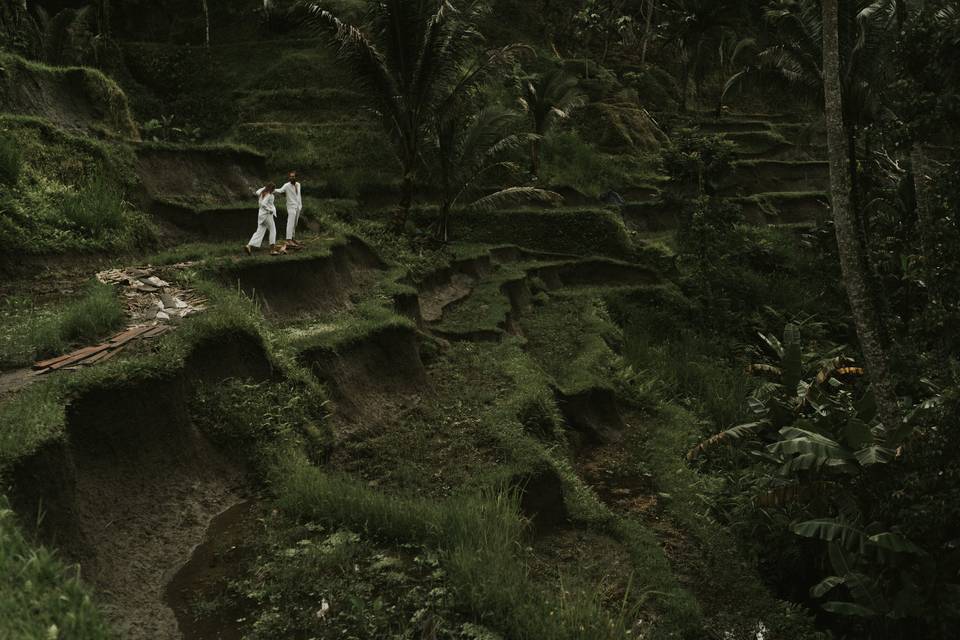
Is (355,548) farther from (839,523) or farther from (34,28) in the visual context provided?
(34,28)

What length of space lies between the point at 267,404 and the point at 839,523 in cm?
612

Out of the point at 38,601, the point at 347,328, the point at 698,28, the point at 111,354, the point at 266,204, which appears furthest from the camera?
the point at 698,28

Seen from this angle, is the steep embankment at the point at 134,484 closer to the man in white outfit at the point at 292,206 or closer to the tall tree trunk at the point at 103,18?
the man in white outfit at the point at 292,206

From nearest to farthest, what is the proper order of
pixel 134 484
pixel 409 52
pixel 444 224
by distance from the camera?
pixel 134 484
pixel 409 52
pixel 444 224

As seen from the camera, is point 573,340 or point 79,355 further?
point 573,340

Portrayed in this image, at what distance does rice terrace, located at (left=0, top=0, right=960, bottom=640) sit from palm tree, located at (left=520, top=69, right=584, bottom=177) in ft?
16.2

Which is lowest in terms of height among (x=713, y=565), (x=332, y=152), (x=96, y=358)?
(x=713, y=565)

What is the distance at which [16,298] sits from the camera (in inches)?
334

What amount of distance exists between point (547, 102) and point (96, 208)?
17.0 meters

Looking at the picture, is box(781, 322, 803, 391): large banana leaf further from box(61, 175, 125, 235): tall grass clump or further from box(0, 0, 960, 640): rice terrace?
box(61, 175, 125, 235): tall grass clump

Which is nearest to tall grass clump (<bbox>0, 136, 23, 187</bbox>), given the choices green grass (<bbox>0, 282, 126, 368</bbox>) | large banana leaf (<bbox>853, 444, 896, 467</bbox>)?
green grass (<bbox>0, 282, 126, 368</bbox>)

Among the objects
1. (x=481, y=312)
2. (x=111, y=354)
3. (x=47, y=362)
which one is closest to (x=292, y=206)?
(x=481, y=312)

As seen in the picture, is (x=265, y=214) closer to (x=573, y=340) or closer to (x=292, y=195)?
(x=292, y=195)

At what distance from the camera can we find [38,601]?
3.38 m
